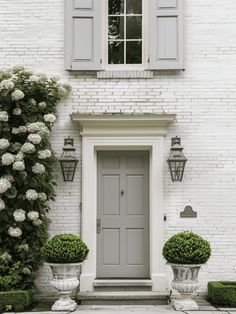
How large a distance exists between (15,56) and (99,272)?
Answer: 4.06m

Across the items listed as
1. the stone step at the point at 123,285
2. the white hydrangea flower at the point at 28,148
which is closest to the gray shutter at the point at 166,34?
the white hydrangea flower at the point at 28,148

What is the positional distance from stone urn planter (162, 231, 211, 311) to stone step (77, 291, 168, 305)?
20.0 inches

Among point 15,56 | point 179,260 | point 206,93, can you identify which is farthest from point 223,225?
point 15,56

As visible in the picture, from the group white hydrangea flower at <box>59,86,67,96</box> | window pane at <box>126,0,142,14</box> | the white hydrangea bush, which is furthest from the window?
the white hydrangea bush

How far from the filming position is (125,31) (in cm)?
961

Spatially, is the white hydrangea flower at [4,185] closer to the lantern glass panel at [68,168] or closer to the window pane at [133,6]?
the lantern glass panel at [68,168]

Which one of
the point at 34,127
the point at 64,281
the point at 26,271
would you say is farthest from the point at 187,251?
the point at 34,127

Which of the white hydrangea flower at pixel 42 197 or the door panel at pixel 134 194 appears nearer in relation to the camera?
the white hydrangea flower at pixel 42 197

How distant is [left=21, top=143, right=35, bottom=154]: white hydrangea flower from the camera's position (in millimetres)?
8430

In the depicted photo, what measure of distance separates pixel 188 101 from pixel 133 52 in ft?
4.46

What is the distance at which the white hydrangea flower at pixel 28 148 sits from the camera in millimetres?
8430

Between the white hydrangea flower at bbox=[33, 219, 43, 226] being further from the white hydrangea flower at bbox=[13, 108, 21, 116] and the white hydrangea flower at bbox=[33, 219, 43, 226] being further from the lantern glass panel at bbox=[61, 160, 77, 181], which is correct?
the white hydrangea flower at bbox=[13, 108, 21, 116]

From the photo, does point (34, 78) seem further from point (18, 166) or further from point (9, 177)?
point (9, 177)

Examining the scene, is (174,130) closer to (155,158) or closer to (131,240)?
(155,158)
